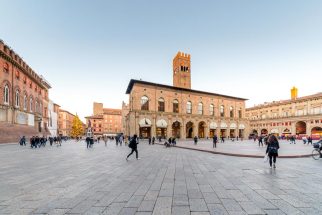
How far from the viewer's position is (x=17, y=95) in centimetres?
3023

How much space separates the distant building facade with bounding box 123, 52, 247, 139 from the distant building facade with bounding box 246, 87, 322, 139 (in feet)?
42.8

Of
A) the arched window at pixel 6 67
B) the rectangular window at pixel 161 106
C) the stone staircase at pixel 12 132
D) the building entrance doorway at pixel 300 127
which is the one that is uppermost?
the arched window at pixel 6 67

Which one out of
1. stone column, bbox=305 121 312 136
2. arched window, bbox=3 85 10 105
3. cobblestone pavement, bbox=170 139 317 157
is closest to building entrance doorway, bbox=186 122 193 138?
cobblestone pavement, bbox=170 139 317 157

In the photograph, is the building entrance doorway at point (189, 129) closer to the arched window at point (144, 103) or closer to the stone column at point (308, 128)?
the arched window at point (144, 103)

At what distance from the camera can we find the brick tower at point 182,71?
57.0 metres

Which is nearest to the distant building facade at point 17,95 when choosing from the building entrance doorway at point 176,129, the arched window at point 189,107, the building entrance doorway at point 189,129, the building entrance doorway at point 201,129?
the building entrance doorway at point 176,129

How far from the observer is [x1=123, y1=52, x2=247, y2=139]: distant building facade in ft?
130

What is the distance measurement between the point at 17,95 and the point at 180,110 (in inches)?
1300

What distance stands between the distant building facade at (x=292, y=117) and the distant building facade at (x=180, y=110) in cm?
1305

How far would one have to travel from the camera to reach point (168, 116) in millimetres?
42406

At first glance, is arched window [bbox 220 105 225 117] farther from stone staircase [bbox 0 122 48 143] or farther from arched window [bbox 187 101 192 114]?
stone staircase [bbox 0 122 48 143]

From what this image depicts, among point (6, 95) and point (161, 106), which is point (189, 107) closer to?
point (161, 106)

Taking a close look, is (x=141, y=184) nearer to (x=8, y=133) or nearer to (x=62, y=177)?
(x=62, y=177)

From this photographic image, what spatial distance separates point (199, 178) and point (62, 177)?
4.93 m
